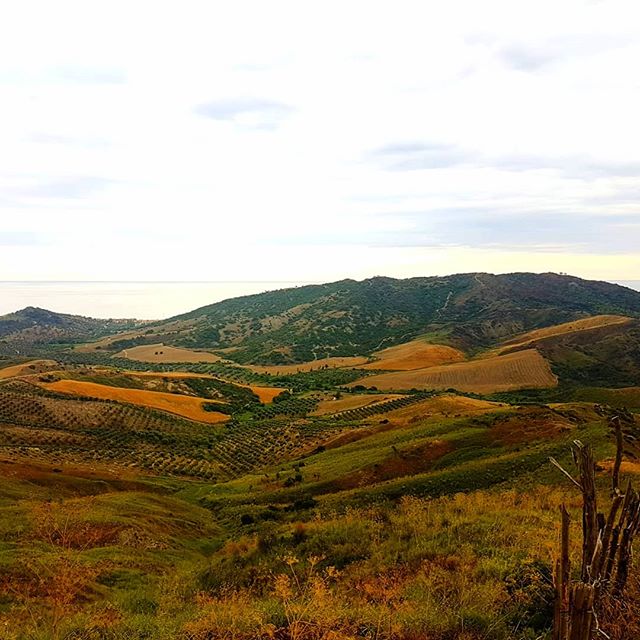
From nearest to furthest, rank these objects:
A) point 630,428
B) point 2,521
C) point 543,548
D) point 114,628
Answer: point 114,628
point 543,548
point 2,521
point 630,428

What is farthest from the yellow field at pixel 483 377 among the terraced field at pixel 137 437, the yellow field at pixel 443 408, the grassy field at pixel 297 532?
the grassy field at pixel 297 532

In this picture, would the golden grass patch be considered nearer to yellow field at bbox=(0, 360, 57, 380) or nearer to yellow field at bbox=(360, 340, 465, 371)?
yellow field at bbox=(360, 340, 465, 371)

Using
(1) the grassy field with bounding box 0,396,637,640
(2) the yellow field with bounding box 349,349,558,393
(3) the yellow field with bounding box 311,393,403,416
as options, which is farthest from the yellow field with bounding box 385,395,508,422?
(2) the yellow field with bounding box 349,349,558,393

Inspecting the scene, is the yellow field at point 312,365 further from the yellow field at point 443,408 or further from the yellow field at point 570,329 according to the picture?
the yellow field at point 443,408

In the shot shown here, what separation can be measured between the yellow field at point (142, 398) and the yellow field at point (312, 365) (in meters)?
70.7

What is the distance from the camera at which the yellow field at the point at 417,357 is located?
153375 mm

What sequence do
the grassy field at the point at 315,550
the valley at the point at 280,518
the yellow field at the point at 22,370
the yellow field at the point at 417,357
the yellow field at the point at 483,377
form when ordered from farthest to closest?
the yellow field at the point at 417,357 < the yellow field at the point at 483,377 < the yellow field at the point at 22,370 < the valley at the point at 280,518 < the grassy field at the point at 315,550

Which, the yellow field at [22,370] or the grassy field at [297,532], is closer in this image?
the grassy field at [297,532]

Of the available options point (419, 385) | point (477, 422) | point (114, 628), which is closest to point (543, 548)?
point (114, 628)

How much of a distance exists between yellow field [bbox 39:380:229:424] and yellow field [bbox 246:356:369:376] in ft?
232

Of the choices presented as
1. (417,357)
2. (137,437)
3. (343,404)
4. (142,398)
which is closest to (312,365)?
(417,357)

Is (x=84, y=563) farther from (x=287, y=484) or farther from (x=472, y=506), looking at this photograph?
(x=287, y=484)

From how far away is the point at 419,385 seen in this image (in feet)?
406

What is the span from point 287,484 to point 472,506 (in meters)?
21.4
